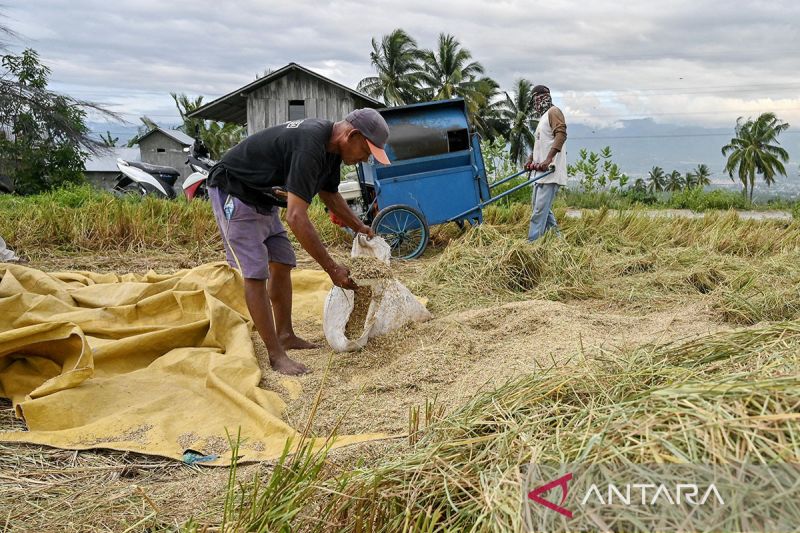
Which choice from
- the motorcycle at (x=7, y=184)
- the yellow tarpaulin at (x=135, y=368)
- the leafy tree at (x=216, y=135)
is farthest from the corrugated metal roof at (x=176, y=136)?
the yellow tarpaulin at (x=135, y=368)

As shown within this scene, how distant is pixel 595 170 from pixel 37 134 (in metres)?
11.1

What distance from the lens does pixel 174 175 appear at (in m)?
11.6

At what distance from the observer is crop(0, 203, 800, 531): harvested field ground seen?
2.02m

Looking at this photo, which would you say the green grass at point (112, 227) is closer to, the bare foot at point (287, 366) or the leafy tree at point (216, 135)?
the bare foot at point (287, 366)

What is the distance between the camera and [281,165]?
3.23 m

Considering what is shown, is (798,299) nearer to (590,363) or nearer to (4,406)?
(590,363)

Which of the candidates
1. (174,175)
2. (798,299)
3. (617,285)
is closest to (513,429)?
(798,299)

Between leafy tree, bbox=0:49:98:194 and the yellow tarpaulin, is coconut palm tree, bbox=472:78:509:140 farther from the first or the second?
the yellow tarpaulin

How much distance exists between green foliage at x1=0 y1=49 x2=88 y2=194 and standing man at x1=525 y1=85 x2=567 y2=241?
10.5m

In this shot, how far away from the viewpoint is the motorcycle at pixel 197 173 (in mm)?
8422

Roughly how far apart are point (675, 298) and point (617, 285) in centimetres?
52

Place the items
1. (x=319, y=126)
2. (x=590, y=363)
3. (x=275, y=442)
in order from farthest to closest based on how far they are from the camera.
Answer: (x=319, y=126)
(x=275, y=442)
(x=590, y=363)

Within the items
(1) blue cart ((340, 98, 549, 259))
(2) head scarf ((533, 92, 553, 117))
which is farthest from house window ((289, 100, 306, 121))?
(2) head scarf ((533, 92, 553, 117))

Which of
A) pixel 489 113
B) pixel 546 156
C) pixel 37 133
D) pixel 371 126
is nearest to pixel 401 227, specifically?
pixel 546 156
